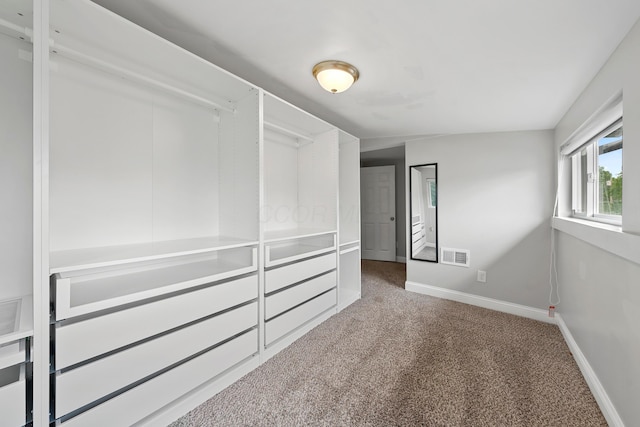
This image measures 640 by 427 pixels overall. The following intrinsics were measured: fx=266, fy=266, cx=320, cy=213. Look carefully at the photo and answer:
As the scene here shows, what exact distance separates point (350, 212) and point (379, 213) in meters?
2.37

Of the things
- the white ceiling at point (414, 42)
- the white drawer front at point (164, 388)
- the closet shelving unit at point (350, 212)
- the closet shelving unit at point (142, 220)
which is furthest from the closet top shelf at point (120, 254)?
the closet shelving unit at point (350, 212)

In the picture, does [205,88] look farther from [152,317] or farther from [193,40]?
[152,317]

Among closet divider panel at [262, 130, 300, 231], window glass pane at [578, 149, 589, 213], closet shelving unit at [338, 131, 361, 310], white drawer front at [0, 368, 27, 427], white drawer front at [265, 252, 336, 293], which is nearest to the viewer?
white drawer front at [0, 368, 27, 427]

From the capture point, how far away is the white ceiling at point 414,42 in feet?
4.18

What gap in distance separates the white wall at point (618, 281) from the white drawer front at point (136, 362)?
7.07 ft

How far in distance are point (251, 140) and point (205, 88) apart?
480 millimetres

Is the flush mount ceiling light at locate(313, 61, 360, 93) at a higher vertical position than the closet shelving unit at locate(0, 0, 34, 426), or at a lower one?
higher

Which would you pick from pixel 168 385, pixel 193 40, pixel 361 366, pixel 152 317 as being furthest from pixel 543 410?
pixel 193 40

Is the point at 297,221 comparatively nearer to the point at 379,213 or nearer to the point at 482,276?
the point at 482,276

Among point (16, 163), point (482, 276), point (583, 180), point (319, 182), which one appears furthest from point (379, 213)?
point (16, 163)

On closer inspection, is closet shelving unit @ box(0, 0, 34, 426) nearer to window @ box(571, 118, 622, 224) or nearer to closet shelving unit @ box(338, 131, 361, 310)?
closet shelving unit @ box(338, 131, 361, 310)

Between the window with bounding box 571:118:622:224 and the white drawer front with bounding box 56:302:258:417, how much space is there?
269 centimetres

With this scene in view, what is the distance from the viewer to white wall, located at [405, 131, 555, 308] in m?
2.97

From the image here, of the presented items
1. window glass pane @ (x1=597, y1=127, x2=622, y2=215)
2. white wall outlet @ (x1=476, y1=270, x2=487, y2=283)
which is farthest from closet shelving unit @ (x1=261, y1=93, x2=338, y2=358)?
window glass pane @ (x1=597, y1=127, x2=622, y2=215)
